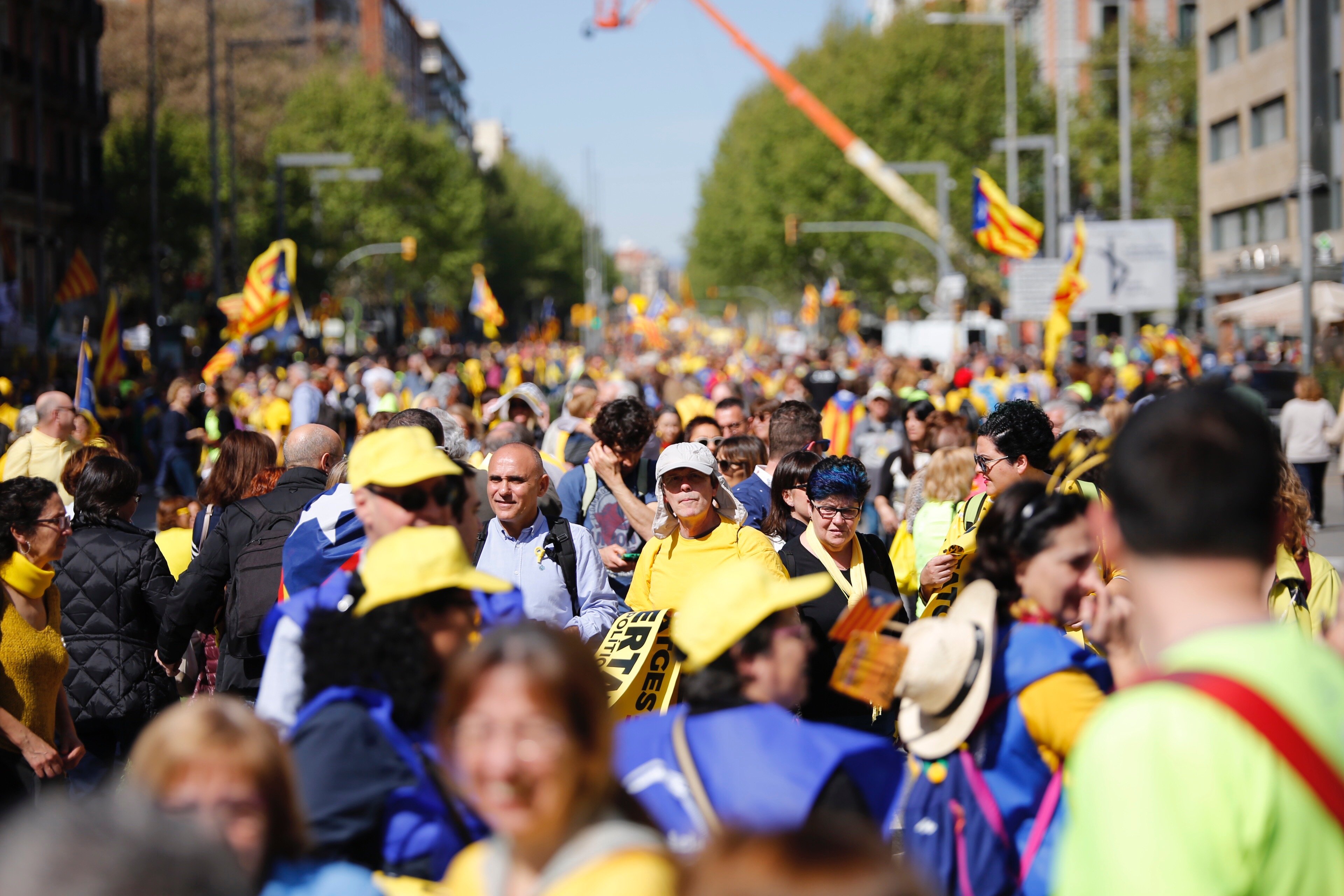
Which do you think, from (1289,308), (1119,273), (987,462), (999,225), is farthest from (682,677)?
(1289,308)

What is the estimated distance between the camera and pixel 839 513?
5574 millimetres

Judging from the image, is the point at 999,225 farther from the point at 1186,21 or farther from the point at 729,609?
the point at 1186,21

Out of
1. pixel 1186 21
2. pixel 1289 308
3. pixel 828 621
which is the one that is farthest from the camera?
pixel 1186 21

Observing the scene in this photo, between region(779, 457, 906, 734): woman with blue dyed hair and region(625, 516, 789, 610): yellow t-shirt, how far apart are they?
0.44ft

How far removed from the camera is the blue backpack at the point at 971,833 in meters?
3.14

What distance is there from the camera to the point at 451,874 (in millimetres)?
Answer: 2482

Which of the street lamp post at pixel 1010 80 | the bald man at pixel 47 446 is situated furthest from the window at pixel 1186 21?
the bald man at pixel 47 446

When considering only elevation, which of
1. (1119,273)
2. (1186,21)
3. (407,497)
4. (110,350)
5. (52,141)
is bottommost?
(407,497)

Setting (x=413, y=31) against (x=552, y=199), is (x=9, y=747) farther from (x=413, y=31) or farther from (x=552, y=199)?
(x=413, y=31)

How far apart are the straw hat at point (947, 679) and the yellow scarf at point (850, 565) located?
2.20m

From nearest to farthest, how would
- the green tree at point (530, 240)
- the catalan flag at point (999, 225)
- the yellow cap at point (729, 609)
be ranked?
the yellow cap at point (729, 609) < the catalan flag at point (999, 225) < the green tree at point (530, 240)

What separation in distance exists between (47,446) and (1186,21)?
60986mm

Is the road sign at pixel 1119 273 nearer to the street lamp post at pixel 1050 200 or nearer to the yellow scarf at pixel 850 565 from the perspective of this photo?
the street lamp post at pixel 1050 200

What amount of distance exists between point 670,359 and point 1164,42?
112 ft
